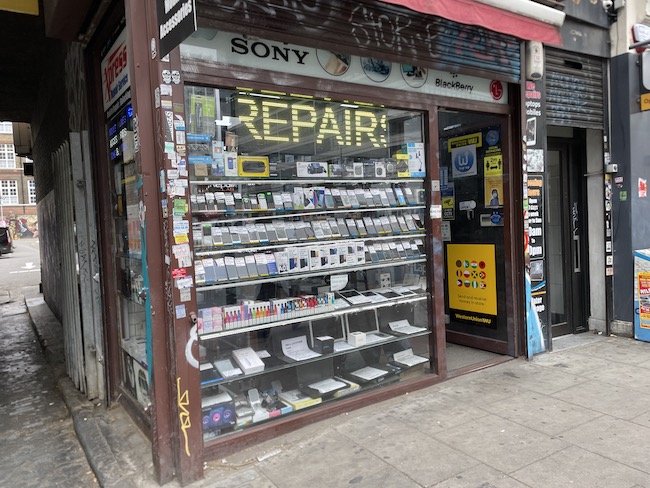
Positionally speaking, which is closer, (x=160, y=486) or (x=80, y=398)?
(x=160, y=486)

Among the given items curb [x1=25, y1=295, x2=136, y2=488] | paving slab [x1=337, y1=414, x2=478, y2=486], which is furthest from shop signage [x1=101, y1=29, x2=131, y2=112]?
paving slab [x1=337, y1=414, x2=478, y2=486]

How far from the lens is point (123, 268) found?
4.18 m

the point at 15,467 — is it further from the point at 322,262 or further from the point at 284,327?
the point at 322,262

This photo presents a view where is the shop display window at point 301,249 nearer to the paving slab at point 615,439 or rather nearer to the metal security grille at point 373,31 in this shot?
the metal security grille at point 373,31

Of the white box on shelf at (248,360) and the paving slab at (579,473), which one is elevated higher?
the white box on shelf at (248,360)

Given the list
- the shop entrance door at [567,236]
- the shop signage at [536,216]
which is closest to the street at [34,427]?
the shop signage at [536,216]

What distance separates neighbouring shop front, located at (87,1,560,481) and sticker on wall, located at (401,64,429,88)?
0.01 meters

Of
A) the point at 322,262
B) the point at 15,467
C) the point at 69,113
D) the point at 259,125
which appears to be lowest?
the point at 15,467

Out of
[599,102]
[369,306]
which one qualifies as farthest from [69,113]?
[599,102]

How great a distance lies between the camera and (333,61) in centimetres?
397

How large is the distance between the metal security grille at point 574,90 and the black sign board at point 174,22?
14.5 feet

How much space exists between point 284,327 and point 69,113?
3.37 m

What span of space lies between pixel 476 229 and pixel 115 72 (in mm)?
4157

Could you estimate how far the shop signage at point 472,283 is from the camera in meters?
5.54
